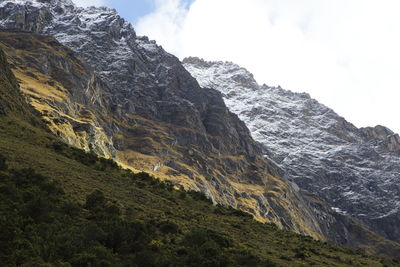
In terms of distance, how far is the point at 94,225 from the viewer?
2356 centimetres

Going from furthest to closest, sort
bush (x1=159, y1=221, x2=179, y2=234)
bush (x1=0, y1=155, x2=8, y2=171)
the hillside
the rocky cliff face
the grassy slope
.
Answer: the rocky cliff face
the grassy slope
bush (x1=0, y1=155, x2=8, y2=171)
bush (x1=159, y1=221, x2=179, y2=234)
the hillside

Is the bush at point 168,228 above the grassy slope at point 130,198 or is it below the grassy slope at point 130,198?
below

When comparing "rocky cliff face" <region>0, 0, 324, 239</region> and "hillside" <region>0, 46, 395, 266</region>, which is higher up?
"rocky cliff face" <region>0, 0, 324, 239</region>

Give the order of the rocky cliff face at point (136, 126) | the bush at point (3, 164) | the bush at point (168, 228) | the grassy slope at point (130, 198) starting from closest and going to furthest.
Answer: the bush at point (168, 228)
the bush at point (3, 164)
the grassy slope at point (130, 198)
the rocky cliff face at point (136, 126)

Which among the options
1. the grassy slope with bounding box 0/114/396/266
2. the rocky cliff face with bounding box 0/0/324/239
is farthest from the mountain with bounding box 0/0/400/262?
the grassy slope with bounding box 0/114/396/266

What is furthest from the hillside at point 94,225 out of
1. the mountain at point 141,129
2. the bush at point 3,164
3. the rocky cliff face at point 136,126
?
the mountain at point 141,129

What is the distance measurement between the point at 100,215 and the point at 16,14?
627 ft

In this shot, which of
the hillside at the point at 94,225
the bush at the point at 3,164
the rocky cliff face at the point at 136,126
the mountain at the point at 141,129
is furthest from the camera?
the rocky cliff face at the point at 136,126

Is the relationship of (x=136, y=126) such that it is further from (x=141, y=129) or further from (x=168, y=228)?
(x=168, y=228)

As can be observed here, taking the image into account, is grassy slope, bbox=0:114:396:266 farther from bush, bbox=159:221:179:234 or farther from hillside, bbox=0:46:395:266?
bush, bbox=159:221:179:234

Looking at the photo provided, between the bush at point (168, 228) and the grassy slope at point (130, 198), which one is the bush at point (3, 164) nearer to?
the grassy slope at point (130, 198)

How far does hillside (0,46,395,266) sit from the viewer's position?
766 inches

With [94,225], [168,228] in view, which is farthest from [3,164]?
[168,228]

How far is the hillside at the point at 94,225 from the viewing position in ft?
63.9
